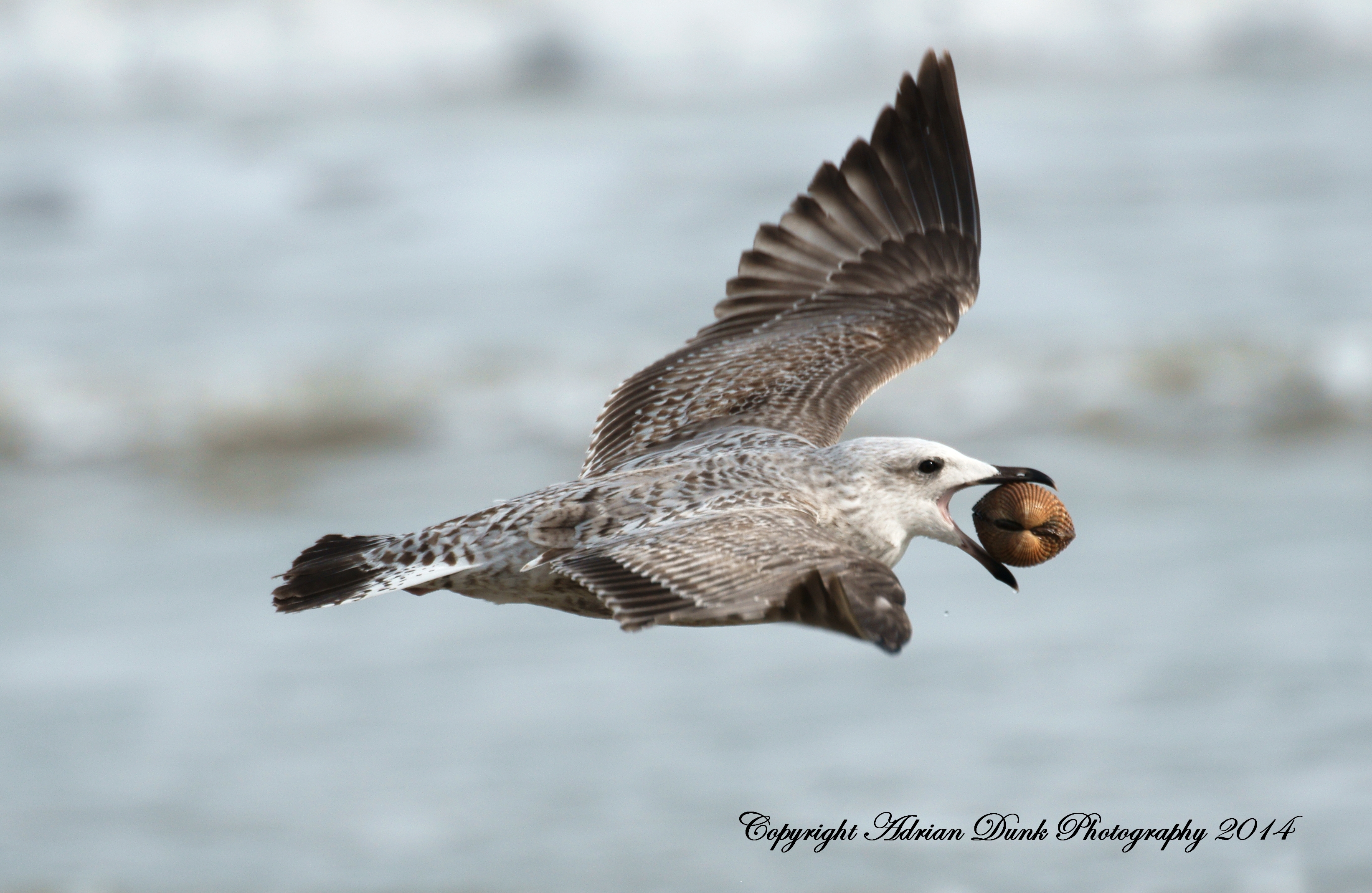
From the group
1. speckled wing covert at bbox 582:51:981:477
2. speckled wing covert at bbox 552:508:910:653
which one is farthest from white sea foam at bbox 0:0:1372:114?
speckled wing covert at bbox 552:508:910:653

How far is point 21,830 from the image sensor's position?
24.0 feet

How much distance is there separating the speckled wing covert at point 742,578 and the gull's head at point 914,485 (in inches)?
15.7

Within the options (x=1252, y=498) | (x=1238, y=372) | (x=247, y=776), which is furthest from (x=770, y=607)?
(x=1238, y=372)

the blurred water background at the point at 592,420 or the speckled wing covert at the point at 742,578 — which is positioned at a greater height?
the blurred water background at the point at 592,420

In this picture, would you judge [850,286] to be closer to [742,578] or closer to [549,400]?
[742,578]

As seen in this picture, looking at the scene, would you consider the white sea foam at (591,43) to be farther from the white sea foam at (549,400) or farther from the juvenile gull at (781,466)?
the juvenile gull at (781,466)

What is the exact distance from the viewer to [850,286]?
6.52m

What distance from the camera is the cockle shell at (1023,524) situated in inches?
193

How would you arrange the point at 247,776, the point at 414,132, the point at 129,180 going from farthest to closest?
1. the point at 414,132
2. the point at 129,180
3. the point at 247,776

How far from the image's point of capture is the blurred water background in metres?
7.35

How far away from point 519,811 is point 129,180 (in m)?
14.4

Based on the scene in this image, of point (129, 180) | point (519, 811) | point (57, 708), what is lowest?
point (519, 811)

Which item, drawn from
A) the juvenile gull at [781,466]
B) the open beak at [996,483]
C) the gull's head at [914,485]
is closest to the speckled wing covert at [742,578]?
the juvenile gull at [781,466]

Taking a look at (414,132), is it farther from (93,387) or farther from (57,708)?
(57,708)
